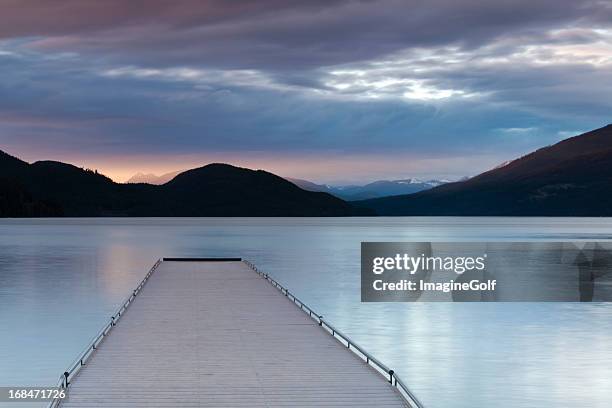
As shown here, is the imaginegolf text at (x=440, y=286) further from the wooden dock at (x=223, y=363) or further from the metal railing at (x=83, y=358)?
the metal railing at (x=83, y=358)

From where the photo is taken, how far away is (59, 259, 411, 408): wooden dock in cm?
1512

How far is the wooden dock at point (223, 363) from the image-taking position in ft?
49.6

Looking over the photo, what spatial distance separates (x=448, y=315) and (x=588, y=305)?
847 cm

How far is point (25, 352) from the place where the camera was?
2505 centimetres

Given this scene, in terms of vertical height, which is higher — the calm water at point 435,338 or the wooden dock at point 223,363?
the wooden dock at point 223,363

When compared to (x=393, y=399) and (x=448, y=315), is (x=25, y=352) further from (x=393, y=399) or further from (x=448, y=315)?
(x=448, y=315)

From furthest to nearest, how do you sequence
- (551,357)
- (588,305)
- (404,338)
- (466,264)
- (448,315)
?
1. (466,264)
2. (588,305)
3. (448,315)
4. (404,338)
5. (551,357)

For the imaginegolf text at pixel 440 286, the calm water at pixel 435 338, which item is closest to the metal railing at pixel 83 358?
the calm water at pixel 435 338

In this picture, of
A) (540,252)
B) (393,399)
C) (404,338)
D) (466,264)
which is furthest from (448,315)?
(540,252)

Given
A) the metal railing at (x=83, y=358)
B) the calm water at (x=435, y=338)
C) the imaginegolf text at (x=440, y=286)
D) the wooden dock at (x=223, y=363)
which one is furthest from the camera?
the imaginegolf text at (x=440, y=286)

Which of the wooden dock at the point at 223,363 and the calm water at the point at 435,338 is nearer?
the wooden dock at the point at 223,363

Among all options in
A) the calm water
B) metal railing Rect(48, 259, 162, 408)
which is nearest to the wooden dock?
metal railing Rect(48, 259, 162, 408)

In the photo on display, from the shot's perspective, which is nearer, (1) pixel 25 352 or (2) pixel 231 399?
(2) pixel 231 399

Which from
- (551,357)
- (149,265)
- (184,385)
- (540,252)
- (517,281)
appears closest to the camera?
(184,385)
